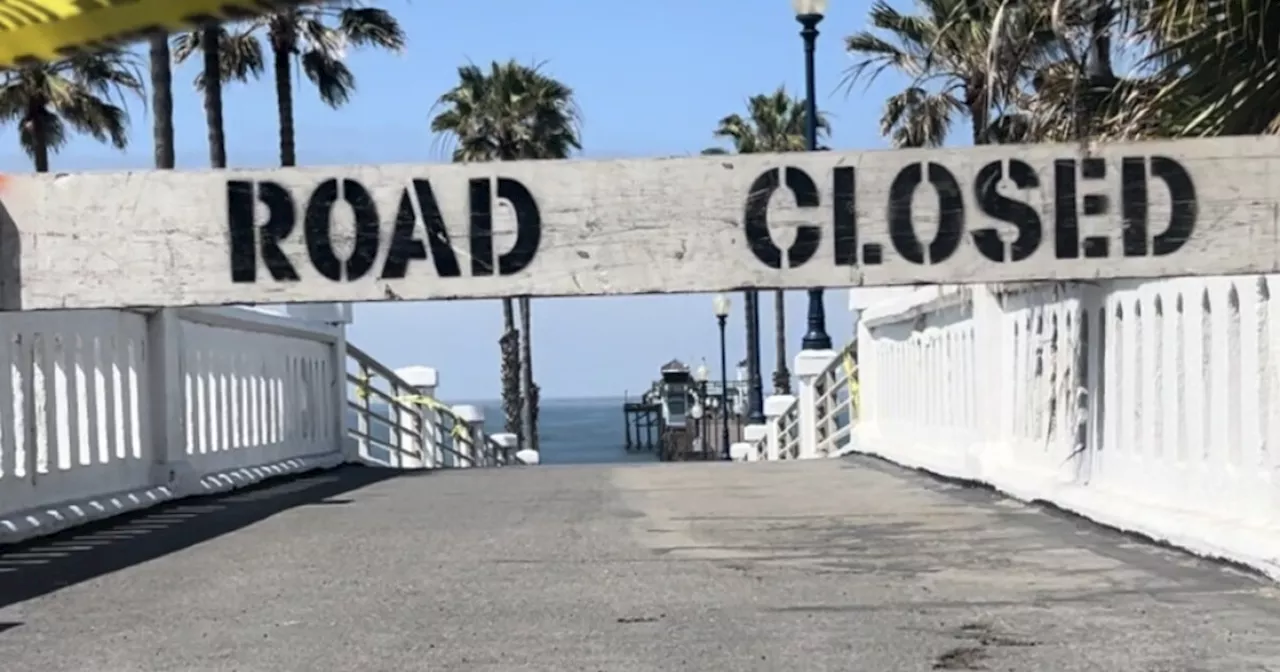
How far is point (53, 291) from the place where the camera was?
6.99 m

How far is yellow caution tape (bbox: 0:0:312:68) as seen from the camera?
7969 mm

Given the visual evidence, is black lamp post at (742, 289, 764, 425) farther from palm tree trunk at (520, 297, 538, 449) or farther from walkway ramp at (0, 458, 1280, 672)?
walkway ramp at (0, 458, 1280, 672)

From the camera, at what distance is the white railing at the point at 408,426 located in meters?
21.4

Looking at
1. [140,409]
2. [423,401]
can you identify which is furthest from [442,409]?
[140,409]

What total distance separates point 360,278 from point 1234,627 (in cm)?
379

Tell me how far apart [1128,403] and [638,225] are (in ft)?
13.5

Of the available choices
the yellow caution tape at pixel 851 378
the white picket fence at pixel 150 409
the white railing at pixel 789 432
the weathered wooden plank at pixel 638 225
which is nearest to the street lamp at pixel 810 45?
the yellow caution tape at pixel 851 378

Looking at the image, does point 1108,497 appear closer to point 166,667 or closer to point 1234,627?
point 1234,627

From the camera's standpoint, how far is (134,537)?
1055 cm

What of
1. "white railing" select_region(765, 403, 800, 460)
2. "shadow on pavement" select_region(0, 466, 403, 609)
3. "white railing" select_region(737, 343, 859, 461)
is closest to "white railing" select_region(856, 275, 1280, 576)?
"shadow on pavement" select_region(0, 466, 403, 609)

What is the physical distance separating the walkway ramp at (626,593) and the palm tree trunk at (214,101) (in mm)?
17765

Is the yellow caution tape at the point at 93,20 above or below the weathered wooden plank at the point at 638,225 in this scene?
above

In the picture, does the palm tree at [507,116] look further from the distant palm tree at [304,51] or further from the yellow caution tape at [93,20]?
the yellow caution tape at [93,20]

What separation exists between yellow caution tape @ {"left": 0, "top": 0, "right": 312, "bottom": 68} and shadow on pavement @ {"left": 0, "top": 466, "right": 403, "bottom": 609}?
→ 111 inches
